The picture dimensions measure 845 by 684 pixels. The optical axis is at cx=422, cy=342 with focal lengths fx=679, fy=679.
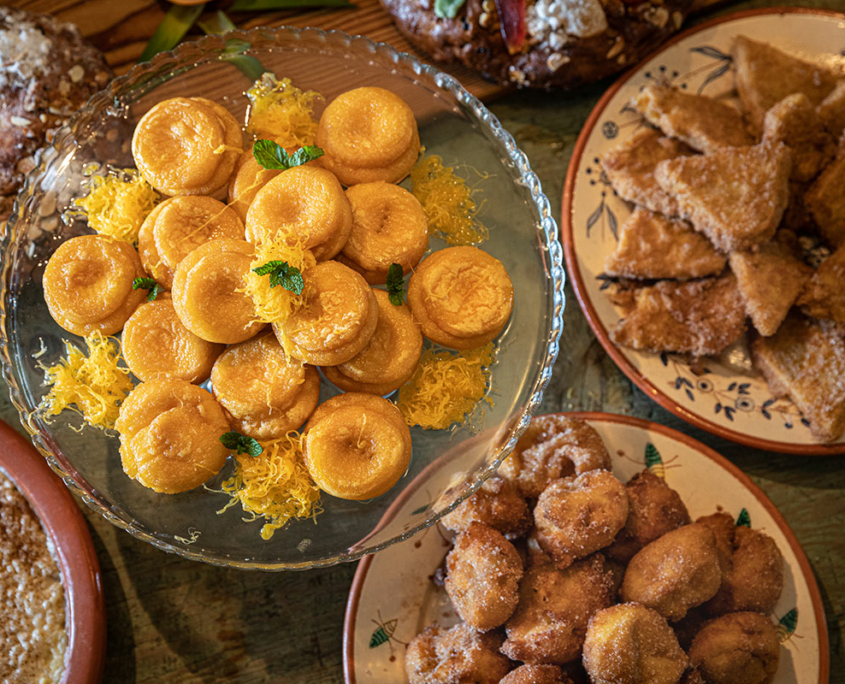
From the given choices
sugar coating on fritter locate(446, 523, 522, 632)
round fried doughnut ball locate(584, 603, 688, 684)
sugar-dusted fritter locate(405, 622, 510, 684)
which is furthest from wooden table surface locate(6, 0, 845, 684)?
round fried doughnut ball locate(584, 603, 688, 684)

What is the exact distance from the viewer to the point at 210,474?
5.50 feet

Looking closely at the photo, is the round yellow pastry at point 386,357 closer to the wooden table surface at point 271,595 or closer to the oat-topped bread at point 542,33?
the wooden table surface at point 271,595

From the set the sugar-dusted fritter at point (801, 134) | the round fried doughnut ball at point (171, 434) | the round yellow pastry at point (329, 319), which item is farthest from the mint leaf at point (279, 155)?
the sugar-dusted fritter at point (801, 134)

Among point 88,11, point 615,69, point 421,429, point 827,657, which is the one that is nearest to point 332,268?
point 421,429

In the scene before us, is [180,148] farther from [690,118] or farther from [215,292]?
[690,118]

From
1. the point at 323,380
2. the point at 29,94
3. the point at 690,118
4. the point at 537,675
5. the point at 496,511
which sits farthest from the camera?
the point at 690,118

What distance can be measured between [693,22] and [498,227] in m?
1.45

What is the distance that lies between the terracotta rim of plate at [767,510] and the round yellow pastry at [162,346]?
861 mm

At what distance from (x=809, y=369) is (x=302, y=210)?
179 centimetres

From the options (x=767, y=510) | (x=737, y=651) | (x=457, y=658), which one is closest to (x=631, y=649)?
(x=737, y=651)

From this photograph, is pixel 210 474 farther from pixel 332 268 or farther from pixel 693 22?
pixel 693 22

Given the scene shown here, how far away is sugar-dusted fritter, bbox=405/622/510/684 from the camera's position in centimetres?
199

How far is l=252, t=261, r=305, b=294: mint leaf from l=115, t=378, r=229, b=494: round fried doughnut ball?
38cm

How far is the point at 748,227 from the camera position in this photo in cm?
229
